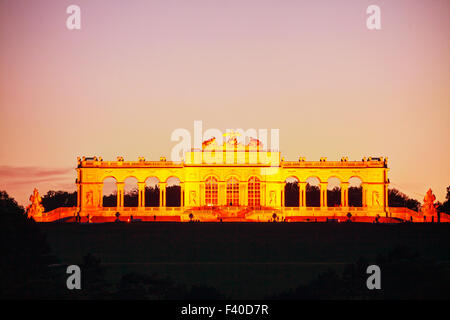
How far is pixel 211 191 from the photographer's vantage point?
309 ft

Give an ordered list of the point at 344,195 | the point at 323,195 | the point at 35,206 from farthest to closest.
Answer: the point at 323,195
the point at 344,195
the point at 35,206

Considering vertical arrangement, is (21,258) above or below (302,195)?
below

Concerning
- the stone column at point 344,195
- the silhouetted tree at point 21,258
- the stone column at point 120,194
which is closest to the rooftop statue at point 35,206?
the stone column at point 120,194

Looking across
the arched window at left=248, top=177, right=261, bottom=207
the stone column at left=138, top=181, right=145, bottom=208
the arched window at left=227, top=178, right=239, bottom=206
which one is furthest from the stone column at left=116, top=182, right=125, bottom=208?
the arched window at left=248, top=177, right=261, bottom=207

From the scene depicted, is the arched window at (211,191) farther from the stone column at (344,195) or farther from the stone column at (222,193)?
the stone column at (344,195)

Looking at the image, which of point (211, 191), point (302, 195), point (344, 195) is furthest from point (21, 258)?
point (344, 195)

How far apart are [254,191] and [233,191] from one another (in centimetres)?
213

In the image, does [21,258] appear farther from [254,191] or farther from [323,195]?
[323,195]

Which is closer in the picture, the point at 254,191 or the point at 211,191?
the point at 211,191

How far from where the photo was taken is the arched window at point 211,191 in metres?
94.2

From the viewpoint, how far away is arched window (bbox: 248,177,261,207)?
94.2 metres

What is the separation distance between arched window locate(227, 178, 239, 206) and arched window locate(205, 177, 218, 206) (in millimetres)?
1314

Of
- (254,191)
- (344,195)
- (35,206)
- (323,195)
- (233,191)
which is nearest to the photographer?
(35,206)

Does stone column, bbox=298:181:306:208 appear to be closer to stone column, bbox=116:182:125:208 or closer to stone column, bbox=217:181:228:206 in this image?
stone column, bbox=217:181:228:206
